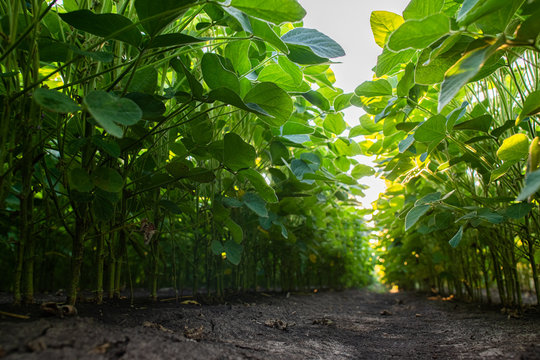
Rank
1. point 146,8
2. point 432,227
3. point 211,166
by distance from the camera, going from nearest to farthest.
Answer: point 146,8, point 211,166, point 432,227

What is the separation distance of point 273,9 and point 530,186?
18.4 inches

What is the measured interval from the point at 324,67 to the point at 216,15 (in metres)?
0.57

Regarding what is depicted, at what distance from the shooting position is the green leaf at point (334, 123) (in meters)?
1.44

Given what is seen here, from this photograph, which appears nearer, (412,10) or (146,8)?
(146,8)

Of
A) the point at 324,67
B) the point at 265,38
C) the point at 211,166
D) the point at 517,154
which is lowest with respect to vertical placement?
the point at 517,154

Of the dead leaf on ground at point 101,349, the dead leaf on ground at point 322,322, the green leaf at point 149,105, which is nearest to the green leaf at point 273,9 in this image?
the green leaf at point 149,105

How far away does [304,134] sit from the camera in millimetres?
1295

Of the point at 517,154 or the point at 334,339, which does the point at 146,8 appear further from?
the point at 334,339

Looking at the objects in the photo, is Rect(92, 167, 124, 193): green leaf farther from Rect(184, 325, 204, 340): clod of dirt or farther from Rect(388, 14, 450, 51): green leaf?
Rect(388, 14, 450, 51): green leaf

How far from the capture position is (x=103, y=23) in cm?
58

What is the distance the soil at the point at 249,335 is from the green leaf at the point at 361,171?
68cm

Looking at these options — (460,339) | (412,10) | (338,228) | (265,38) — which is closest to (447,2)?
(412,10)

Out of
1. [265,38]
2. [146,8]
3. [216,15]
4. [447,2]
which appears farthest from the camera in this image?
[447,2]

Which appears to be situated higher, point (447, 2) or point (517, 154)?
point (447, 2)
